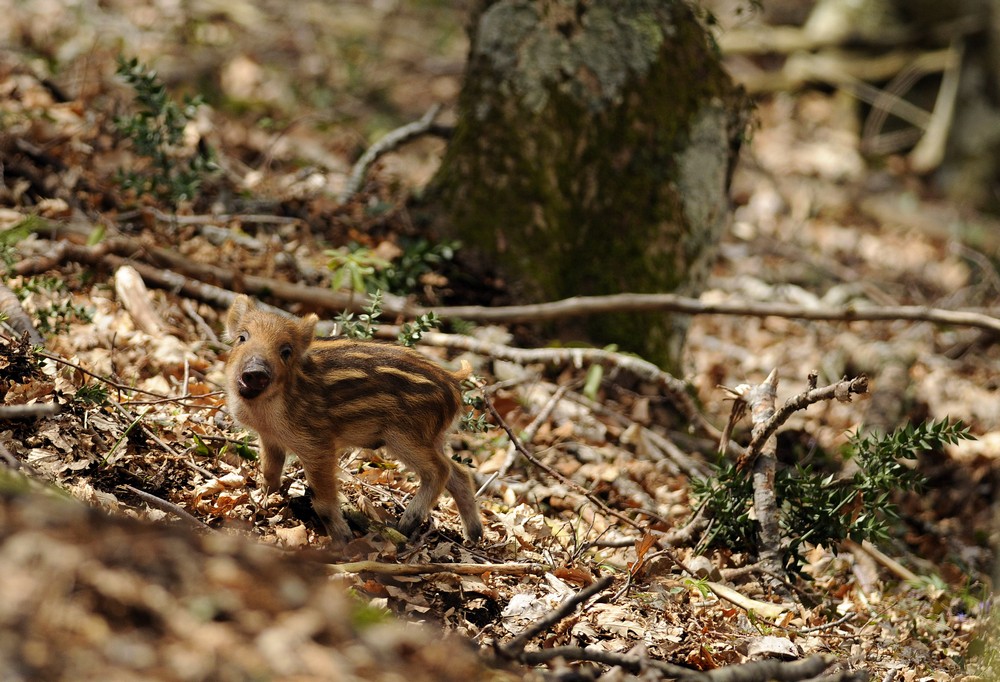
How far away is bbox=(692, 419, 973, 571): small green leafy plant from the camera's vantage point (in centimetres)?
498

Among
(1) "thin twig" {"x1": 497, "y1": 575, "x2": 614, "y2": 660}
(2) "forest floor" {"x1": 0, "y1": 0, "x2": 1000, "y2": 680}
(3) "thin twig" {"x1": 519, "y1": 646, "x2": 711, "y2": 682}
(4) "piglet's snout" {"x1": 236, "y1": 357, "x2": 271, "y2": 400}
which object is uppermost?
(4) "piglet's snout" {"x1": 236, "y1": 357, "x2": 271, "y2": 400}

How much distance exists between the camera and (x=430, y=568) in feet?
14.3

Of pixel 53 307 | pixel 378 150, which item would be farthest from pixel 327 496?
pixel 378 150

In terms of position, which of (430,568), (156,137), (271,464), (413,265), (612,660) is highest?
(156,137)

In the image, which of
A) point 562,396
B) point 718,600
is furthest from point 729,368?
point 718,600

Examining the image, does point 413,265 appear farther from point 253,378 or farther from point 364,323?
point 253,378

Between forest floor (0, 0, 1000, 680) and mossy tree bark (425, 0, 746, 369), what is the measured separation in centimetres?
46

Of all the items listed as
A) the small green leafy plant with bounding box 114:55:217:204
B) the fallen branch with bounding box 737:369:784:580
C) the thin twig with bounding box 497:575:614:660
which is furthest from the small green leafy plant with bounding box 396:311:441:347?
the small green leafy plant with bounding box 114:55:217:204

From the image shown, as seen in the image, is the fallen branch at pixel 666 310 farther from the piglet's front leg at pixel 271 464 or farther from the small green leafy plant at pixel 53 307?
the small green leafy plant at pixel 53 307

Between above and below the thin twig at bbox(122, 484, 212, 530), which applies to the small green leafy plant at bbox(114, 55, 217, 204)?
above

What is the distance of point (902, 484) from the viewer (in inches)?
197

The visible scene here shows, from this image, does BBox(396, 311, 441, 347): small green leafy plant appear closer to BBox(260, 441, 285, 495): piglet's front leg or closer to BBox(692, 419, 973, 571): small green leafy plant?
BBox(260, 441, 285, 495): piglet's front leg

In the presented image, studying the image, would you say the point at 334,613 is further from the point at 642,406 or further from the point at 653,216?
the point at 653,216

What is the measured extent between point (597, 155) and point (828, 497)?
11.0 feet
